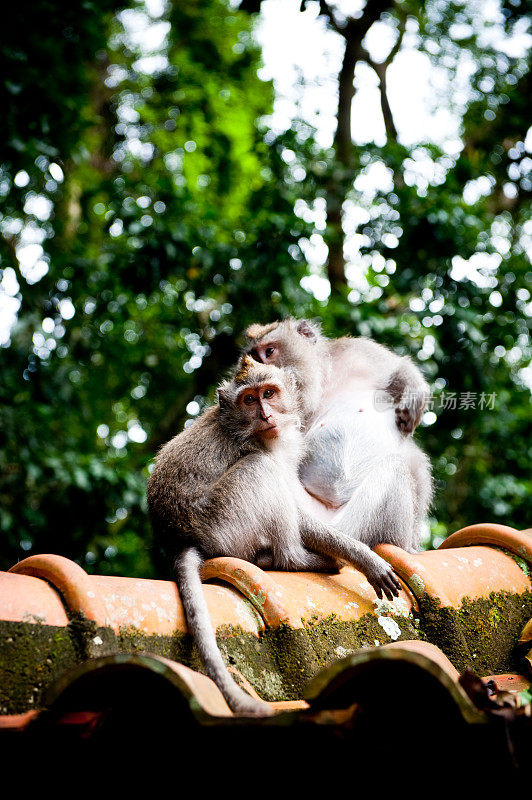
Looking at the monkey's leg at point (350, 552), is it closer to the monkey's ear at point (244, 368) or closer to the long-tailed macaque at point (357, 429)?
the long-tailed macaque at point (357, 429)

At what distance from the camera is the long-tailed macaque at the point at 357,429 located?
140 inches

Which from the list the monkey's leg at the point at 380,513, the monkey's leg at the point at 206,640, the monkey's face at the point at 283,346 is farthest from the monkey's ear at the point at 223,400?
the monkey's leg at the point at 206,640

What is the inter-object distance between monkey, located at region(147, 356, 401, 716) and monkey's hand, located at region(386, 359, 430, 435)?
74cm

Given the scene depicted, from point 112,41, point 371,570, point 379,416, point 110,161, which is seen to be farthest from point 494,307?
point 112,41

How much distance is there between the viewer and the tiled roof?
1.57 metres

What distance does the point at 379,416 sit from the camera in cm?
409

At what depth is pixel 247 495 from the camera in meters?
3.09

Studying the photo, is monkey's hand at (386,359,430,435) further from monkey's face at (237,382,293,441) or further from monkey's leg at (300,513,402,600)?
monkey's leg at (300,513,402,600)

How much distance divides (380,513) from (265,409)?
2.45ft

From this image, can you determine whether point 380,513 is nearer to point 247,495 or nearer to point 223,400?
point 247,495

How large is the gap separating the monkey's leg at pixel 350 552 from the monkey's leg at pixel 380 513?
0.27 m

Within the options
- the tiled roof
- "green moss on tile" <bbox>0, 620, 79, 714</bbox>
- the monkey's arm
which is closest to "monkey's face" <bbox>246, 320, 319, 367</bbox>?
the monkey's arm

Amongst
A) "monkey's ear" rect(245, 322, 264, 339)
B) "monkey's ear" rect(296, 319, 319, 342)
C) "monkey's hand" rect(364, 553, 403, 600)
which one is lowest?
"monkey's hand" rect(364, 553, 403, 600)

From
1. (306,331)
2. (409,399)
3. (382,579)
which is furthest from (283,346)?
(382,579)
